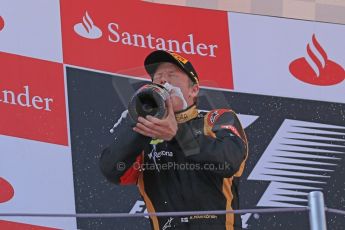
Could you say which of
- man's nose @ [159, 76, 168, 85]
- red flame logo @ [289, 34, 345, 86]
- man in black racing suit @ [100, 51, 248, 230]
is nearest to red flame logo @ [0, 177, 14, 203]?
man in black racing suit @ [100, 51, 248, 230]

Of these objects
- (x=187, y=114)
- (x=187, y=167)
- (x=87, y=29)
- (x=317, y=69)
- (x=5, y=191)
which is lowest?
(x=187, y=167)

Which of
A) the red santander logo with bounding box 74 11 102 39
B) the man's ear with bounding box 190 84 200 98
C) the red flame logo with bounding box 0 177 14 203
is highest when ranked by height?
the red santander logo with bounding box 74 11 102 39

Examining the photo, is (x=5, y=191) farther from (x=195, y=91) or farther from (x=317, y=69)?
(x=317, y=69)

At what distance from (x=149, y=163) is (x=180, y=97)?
0.54 feet

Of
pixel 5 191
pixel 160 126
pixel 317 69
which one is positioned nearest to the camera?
pixel 160 126

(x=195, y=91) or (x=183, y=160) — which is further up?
(x=195, y=91)

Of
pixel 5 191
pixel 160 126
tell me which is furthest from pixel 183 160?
pixel 5 191

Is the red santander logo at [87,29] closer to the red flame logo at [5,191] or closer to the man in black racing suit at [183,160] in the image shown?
the red flame logo at [5,191]

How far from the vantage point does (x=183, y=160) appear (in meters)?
1.48

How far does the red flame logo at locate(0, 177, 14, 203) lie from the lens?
6.98 feet

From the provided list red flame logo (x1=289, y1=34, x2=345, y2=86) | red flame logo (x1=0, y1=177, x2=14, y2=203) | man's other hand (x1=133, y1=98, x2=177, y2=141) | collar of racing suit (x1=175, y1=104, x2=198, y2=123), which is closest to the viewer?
man's other hand (x1=133, y1=98, x2=177, y2=141)
